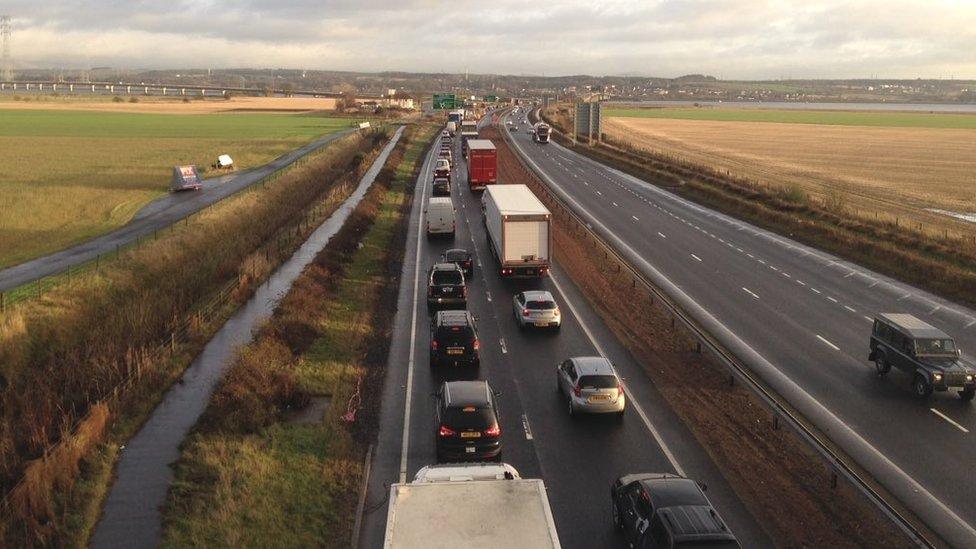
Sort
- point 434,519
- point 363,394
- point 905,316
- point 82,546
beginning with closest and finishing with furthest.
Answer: point 434,519
point 82,546
point 363,394
point 905,316

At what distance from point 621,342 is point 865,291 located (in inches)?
582

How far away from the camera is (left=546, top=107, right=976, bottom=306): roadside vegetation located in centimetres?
3906

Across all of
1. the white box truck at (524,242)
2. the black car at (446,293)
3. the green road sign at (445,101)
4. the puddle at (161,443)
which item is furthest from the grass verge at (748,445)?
the green road sign at (445,101)

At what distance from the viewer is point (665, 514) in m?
13.1

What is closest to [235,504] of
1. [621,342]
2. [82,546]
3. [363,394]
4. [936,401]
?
[82,546]

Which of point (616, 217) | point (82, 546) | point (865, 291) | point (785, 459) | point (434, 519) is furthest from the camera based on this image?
point (616, 217)

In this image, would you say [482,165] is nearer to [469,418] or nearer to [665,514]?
[469,418]

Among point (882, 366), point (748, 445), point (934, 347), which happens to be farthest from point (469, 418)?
point (934, 347)

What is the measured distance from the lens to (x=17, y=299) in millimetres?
30312

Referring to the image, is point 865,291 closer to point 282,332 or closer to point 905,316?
point 905,316

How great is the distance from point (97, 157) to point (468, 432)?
8819cm

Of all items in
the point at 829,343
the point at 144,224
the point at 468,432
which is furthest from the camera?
the point at 144,224

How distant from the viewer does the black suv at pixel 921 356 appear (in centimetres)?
2202

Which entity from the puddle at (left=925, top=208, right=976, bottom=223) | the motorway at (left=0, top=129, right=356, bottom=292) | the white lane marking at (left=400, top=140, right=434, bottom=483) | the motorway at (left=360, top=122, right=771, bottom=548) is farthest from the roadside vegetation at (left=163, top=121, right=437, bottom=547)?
the puddle at (left=925, top=208, right=976, bottom=223)
